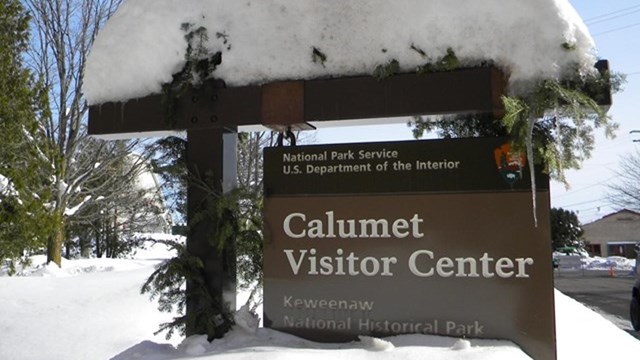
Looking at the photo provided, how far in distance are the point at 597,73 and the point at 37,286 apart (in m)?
8.97

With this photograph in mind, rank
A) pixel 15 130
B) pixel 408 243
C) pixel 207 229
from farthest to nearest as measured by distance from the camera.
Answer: pixel 15 130, pixel 207 229, pixel 408 243

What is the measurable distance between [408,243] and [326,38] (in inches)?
53.0

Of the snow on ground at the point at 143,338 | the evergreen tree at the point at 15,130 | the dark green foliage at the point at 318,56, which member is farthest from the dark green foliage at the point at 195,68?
the evergreen tree at the point at 15,130

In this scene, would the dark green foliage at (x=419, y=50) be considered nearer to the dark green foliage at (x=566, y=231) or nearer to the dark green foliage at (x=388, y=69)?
the dark green foliage at (x=388, y=69)

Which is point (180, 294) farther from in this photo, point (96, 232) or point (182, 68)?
point (96, 232)

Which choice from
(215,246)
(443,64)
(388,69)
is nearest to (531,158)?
(443,64)

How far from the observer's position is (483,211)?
3.33m

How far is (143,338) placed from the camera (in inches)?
264

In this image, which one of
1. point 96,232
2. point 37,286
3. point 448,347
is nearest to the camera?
point 448,347

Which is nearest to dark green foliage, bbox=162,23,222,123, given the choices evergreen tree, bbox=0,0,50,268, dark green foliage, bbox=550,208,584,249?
evergreen tree, bbox=0,0,50,268

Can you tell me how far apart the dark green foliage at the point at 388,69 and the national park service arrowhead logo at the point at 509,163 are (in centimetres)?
76

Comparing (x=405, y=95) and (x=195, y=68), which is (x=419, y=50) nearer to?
(x=405, y=95)

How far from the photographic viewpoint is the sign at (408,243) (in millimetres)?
3264

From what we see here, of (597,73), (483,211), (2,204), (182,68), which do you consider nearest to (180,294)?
(182,68)
